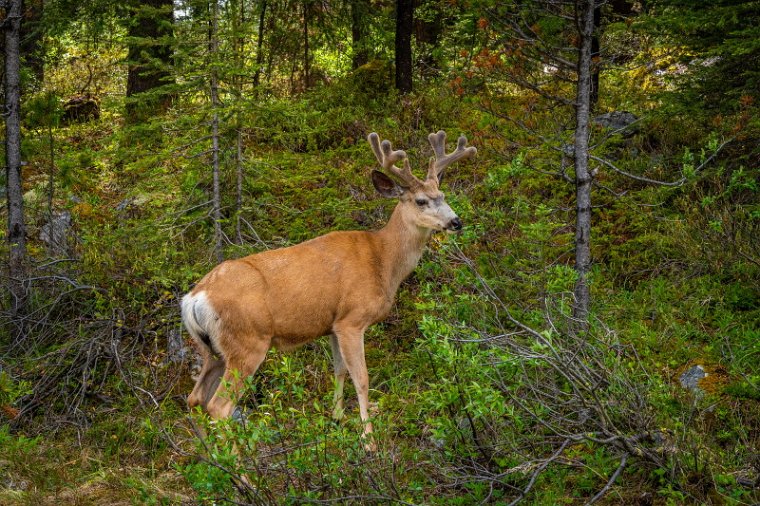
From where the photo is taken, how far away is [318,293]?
7199 mm

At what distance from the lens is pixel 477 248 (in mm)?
9234

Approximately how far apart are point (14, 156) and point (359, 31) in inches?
275

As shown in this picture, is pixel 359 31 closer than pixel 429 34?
Yes

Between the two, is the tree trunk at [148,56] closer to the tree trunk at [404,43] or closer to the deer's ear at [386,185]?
the deer's ear at [386,185]

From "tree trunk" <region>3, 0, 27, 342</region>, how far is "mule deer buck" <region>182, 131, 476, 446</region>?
312 centimetres

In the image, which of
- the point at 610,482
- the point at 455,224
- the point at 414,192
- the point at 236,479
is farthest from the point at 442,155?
the point at 236,479

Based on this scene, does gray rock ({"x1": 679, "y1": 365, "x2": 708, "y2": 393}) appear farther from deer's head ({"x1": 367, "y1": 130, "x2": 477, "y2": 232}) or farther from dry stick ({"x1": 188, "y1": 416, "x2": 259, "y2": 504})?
dry stick ({"x1": 188, "y1": 416, "x2": 259, "y2": 504})

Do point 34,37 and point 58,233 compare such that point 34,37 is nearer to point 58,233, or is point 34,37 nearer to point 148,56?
point 58,233

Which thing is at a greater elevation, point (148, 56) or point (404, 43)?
point (148, 56)

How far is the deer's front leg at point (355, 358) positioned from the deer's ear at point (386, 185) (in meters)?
1.42

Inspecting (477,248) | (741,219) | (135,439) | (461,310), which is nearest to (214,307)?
(135,439)

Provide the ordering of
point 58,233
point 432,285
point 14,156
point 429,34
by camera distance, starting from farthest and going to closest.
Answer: point 429,34, point 58,233, point 14,156, point 432,285

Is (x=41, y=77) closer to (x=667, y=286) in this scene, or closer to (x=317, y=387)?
(x=317, y=387)

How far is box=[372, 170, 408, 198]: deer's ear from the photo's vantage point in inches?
312
